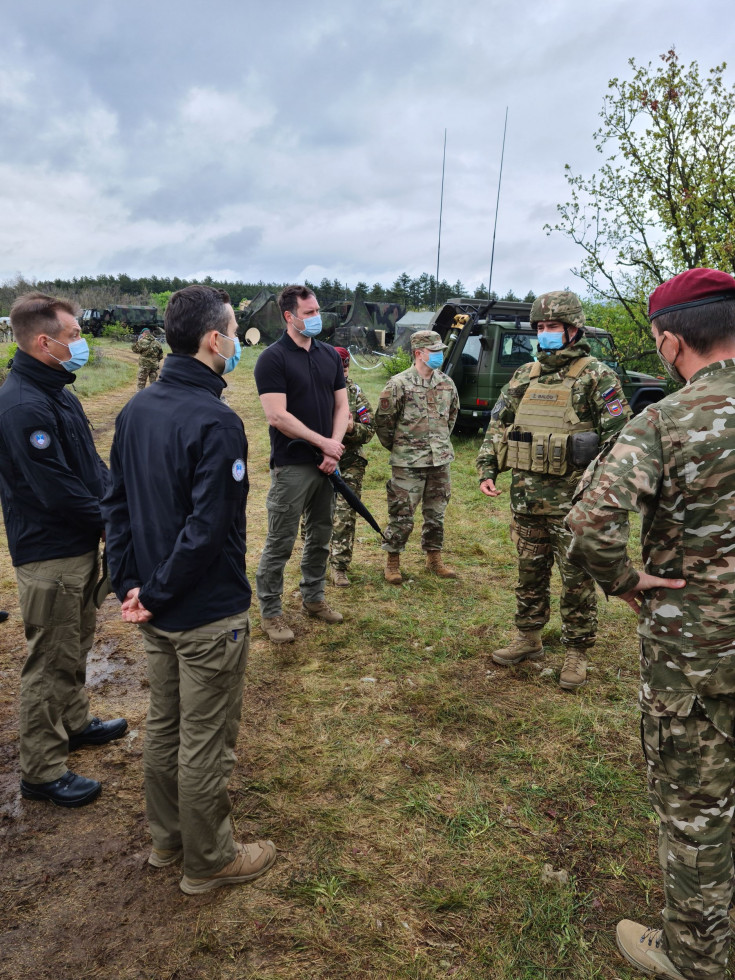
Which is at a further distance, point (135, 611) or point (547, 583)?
point (547, 583)

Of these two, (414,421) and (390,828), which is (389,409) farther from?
(390,828)

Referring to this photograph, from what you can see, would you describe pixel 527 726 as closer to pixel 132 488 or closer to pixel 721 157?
pixel 132 488

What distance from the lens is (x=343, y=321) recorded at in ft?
90.3

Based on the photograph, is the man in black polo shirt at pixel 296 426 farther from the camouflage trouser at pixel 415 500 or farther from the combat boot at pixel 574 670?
the combat boot at pixel 574 670

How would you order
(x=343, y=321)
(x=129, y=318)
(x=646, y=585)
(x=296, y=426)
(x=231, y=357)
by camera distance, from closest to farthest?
(x=646, y=585) < (x=231, y=357) < (x=296, y=426) < (x=343, y=321) < (x=129, y=318)

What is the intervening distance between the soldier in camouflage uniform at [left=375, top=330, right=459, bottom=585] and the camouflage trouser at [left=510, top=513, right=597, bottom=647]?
1474 mm

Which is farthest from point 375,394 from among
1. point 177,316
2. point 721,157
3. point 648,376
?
point 177,316

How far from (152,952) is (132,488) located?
59.4 inches

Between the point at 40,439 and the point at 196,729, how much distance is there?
1.33m

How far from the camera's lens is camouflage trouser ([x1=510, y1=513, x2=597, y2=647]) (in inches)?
136

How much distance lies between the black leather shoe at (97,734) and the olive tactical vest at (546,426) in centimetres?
260

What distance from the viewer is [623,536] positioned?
1772 mm

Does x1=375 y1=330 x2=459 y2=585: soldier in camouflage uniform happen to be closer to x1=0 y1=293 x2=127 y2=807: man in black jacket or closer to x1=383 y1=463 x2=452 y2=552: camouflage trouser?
x1=383 y1=463 x2=452 y2=552: camouflage trouser

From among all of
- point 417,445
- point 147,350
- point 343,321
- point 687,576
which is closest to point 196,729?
point 687,576
